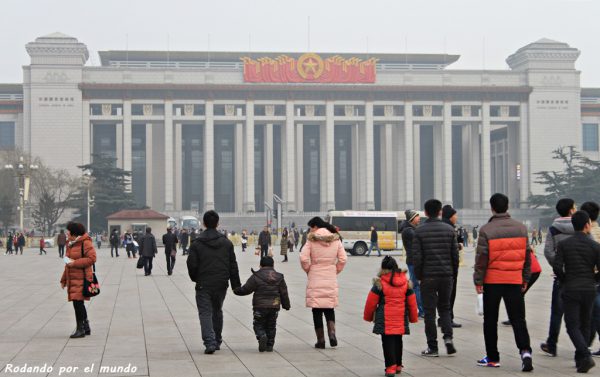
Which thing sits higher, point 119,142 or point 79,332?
point 119,142

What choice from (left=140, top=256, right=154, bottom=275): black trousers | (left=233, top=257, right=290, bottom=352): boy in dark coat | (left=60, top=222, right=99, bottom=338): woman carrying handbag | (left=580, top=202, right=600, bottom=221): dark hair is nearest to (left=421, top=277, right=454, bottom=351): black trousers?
(left=233, top=257, right=290, bottom=352): boy in dark coat

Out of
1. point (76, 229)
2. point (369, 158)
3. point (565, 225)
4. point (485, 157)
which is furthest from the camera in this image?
point (485, 157)

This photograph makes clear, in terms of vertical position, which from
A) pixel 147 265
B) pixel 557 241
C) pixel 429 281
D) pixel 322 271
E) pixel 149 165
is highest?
pixel 149 165

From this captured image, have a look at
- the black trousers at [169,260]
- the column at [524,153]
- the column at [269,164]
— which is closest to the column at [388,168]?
the column at [269,164]

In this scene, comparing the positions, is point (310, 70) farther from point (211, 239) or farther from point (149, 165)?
point (211, 239)

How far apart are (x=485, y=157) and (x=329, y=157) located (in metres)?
17.8

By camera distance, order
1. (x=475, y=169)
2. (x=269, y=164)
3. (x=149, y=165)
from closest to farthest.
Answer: (x=149, y=165) → (x=475, y=169) → (x=269, y=164)

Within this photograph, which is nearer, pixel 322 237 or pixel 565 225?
pixel 565 225

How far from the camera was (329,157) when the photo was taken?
105 m

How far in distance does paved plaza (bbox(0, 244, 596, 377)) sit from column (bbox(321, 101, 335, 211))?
8293 centimetres

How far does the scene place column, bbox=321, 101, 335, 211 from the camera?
103875mm

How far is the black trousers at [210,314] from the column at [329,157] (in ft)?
301

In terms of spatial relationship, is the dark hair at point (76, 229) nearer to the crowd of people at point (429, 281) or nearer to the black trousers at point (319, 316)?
the crowd of people at point (429, 281)

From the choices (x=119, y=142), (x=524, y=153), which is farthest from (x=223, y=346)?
(x=524, y=153)
